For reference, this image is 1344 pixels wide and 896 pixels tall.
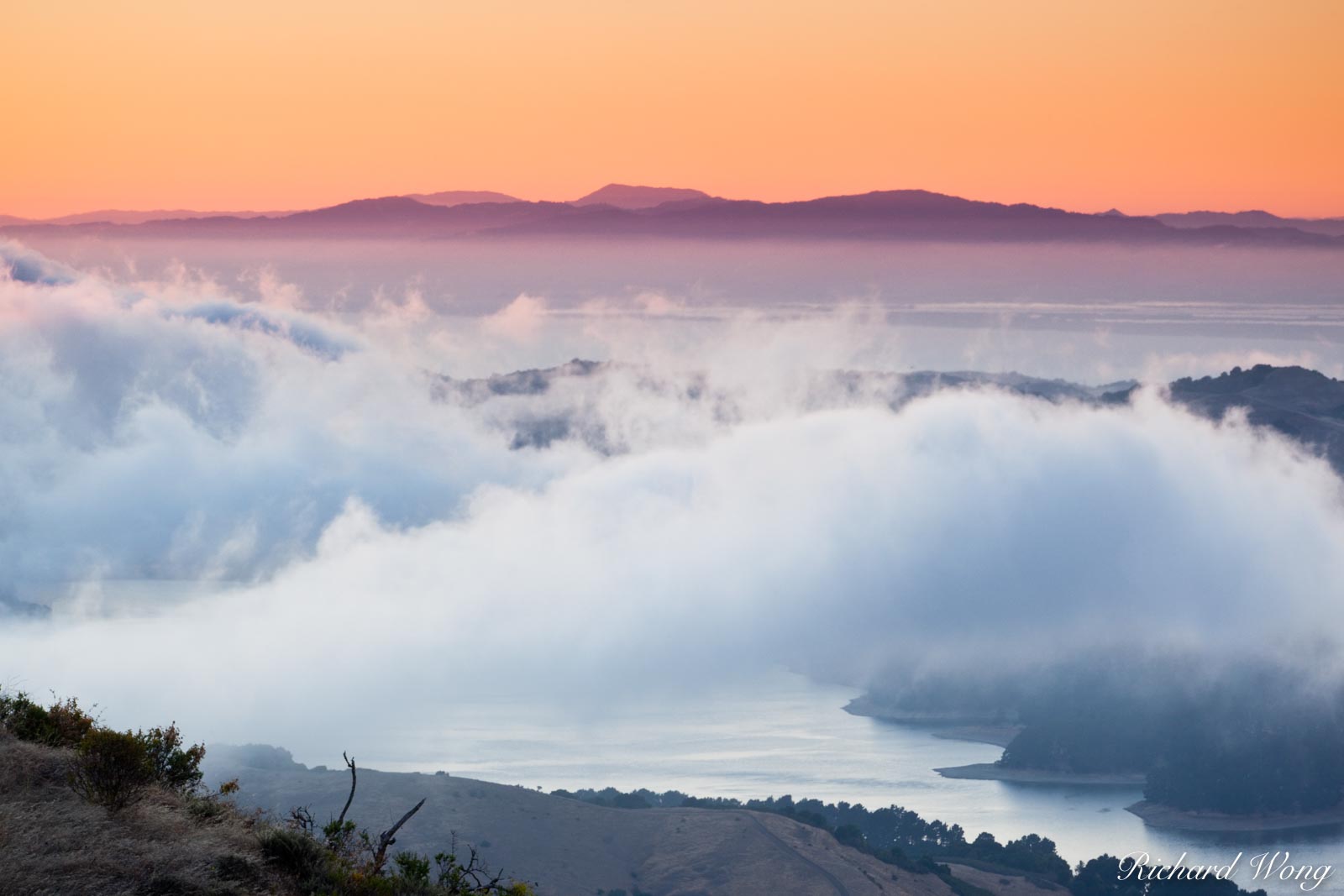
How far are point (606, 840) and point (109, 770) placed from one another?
72485 mm

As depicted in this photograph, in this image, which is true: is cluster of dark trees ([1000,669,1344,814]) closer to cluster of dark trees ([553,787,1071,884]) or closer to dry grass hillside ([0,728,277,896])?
cluster of dark trees ([553,787,1071,884])

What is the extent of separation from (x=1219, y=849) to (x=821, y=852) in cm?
6367

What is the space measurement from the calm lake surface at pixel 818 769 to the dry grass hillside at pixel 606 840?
128 ft

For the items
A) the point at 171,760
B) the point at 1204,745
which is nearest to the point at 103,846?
the point at 171,760

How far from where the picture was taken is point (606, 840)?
85.7 meters

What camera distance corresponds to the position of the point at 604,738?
172 metres

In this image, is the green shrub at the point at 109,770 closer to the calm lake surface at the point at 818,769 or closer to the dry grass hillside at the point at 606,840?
the dry grass hillside at the point at 606,840

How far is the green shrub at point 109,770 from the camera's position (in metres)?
15.7

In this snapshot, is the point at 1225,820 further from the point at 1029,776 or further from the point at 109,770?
the point at 109,770

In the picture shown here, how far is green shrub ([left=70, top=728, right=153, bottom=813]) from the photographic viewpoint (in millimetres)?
15703

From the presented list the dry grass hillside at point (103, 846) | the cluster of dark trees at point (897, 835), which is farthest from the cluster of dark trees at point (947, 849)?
the dry grass hillside at point (103, 846)
